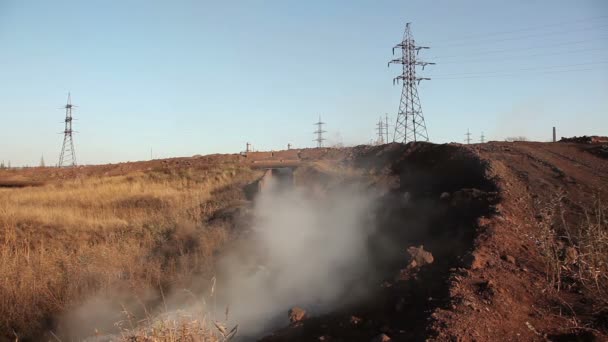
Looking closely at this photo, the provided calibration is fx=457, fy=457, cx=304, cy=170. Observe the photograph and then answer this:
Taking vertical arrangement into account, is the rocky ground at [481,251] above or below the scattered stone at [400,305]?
above

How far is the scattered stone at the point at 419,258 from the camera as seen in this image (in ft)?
17.9

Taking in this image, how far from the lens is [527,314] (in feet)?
13.4

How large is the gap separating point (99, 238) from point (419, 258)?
8682 millimetres

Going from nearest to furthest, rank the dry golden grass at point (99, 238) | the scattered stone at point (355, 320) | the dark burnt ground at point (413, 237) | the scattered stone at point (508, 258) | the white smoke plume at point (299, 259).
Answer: the dark burnt ground at point (413, 237)
the scattered stone at point (355, 320)
the scattered stone at point (508, 258)
the white smoke plume at point (299, 259)
the dry golden grass at point (99, 238)

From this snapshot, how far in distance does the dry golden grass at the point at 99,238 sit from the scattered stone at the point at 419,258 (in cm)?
458

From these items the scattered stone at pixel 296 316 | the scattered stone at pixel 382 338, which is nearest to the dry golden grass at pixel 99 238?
the scattered stone at pixel 296 316

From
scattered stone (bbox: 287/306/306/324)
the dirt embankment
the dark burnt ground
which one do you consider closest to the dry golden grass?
scattered stone (bbox: 287/306/306/324)

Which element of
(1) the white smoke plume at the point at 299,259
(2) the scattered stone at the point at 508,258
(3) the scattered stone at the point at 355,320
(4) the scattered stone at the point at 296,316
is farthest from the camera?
(1) the white smoke plume at the point at 299,259

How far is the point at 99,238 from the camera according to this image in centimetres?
1130

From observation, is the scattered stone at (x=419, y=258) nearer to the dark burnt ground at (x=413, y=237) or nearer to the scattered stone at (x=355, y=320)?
the dark burnt ground at (x=413, y=237)

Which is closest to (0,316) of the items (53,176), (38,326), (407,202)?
(38,326)

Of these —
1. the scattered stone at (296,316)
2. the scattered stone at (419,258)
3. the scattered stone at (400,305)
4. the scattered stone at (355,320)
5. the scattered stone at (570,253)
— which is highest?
the scattered stone at (570,253)

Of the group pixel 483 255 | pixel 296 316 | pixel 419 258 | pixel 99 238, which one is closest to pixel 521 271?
pixel 483 255

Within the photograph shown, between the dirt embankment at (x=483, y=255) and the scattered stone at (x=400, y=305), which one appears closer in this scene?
the dirt embankment at (x=483, y=255)
